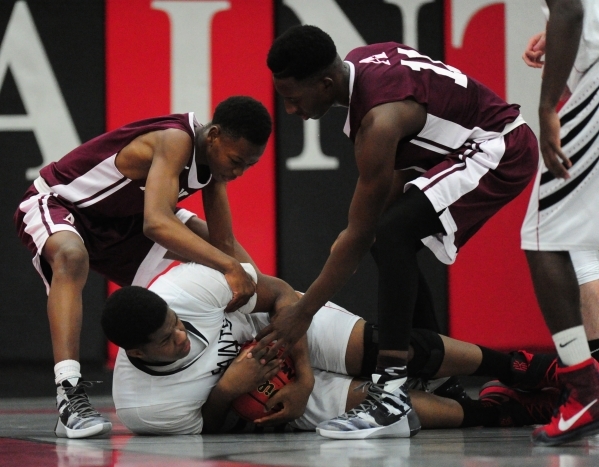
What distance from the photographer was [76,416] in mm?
3072

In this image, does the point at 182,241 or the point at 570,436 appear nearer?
the point at 570,436

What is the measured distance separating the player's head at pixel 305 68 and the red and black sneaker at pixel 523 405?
1.19m

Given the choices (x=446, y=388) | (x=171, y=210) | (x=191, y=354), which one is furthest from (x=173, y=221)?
(x=446, y=388)

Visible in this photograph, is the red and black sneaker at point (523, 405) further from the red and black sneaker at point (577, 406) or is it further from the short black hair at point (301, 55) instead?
the short black hair at point (301, 55)

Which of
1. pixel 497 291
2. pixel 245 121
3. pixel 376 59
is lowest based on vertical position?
pixel 497 291

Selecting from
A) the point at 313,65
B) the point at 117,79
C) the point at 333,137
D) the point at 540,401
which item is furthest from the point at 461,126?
the point at 117,79

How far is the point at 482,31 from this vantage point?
224 inches

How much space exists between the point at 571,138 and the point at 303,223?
10.7ft

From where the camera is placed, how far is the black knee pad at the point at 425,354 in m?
3.18

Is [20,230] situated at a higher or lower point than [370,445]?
higher

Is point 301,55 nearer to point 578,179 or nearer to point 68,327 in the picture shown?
point 578,179

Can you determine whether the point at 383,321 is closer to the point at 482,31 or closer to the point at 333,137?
the point at 333,137

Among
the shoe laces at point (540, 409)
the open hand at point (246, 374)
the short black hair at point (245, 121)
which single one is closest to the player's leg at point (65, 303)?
the open hand at point (246, 374)

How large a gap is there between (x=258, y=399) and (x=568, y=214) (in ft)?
3.82
